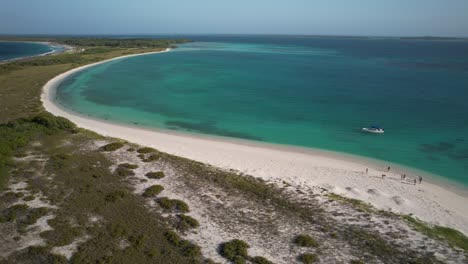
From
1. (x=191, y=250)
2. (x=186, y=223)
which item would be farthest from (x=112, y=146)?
(x=191, y=250)

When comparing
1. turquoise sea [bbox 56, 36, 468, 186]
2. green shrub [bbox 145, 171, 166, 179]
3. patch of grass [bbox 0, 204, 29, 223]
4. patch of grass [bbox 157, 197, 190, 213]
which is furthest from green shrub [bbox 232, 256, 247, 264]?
turquoise sea [bbox 56, 36, 468, 186]

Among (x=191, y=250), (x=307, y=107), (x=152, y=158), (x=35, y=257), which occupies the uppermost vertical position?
(x=307, y=107)

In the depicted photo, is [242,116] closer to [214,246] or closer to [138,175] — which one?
[138,175]

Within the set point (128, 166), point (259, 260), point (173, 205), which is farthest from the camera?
point (128, 166)

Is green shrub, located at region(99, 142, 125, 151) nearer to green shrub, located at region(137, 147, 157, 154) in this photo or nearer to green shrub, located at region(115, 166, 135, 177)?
green shrub, located at region(137, 147, 157, 154)

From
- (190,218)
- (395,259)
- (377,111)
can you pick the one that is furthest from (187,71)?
(395,259)

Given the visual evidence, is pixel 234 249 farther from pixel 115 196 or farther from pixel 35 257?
pixel 35 257

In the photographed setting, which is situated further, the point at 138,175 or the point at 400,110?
the point at 400,110
